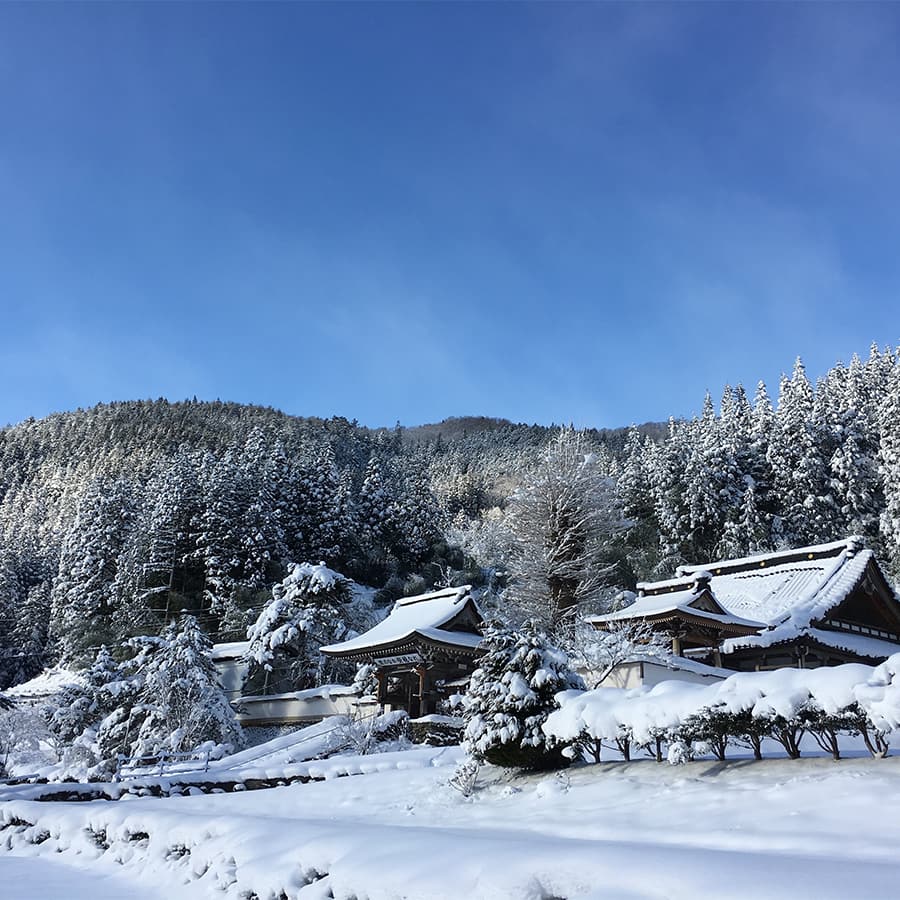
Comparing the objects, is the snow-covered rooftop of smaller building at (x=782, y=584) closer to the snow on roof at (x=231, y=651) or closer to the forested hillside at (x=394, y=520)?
the forested hillside at (x=394, y=520)

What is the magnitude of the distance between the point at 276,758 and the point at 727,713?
15.2 m

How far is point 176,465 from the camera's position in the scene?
165 ft

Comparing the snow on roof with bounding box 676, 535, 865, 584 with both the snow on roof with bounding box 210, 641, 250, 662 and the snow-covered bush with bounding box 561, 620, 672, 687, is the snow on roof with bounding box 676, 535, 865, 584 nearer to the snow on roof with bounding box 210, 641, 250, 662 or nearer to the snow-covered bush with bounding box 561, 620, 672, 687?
the snow-covered bush with bounding box 561, 620, 672, 687

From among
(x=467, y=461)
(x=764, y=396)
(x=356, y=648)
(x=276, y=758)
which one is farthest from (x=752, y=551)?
(x=467, y=461)

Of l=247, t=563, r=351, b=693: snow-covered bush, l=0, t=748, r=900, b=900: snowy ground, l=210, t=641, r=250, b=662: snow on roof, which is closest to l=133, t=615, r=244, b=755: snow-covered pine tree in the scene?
l=247, t=563, r=351, b=693: snow-covered bush

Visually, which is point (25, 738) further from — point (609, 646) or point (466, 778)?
point (466, 778)

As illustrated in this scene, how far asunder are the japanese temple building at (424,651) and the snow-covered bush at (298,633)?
4.86m

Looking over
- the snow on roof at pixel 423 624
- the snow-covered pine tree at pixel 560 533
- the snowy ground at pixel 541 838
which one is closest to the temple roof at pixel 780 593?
the snow-covered pine tree at pixel 560 533

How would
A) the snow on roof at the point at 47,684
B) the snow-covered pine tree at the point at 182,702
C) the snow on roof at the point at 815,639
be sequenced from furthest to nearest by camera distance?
the snow on roof at the point at 47,684
the snow-covered pine tree at the point at 182,702
the snow on roof at the point at 815,639

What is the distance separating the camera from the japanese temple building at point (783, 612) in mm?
23219

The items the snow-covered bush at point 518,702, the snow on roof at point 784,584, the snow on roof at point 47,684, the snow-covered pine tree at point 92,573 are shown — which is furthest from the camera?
the snow-covered pine tree at point 92,573

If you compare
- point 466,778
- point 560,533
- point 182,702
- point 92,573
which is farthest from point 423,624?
point 92,573

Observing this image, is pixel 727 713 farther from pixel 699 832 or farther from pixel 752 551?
pixel 752 551

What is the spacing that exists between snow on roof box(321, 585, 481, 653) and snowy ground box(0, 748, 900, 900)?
11.0 metres
